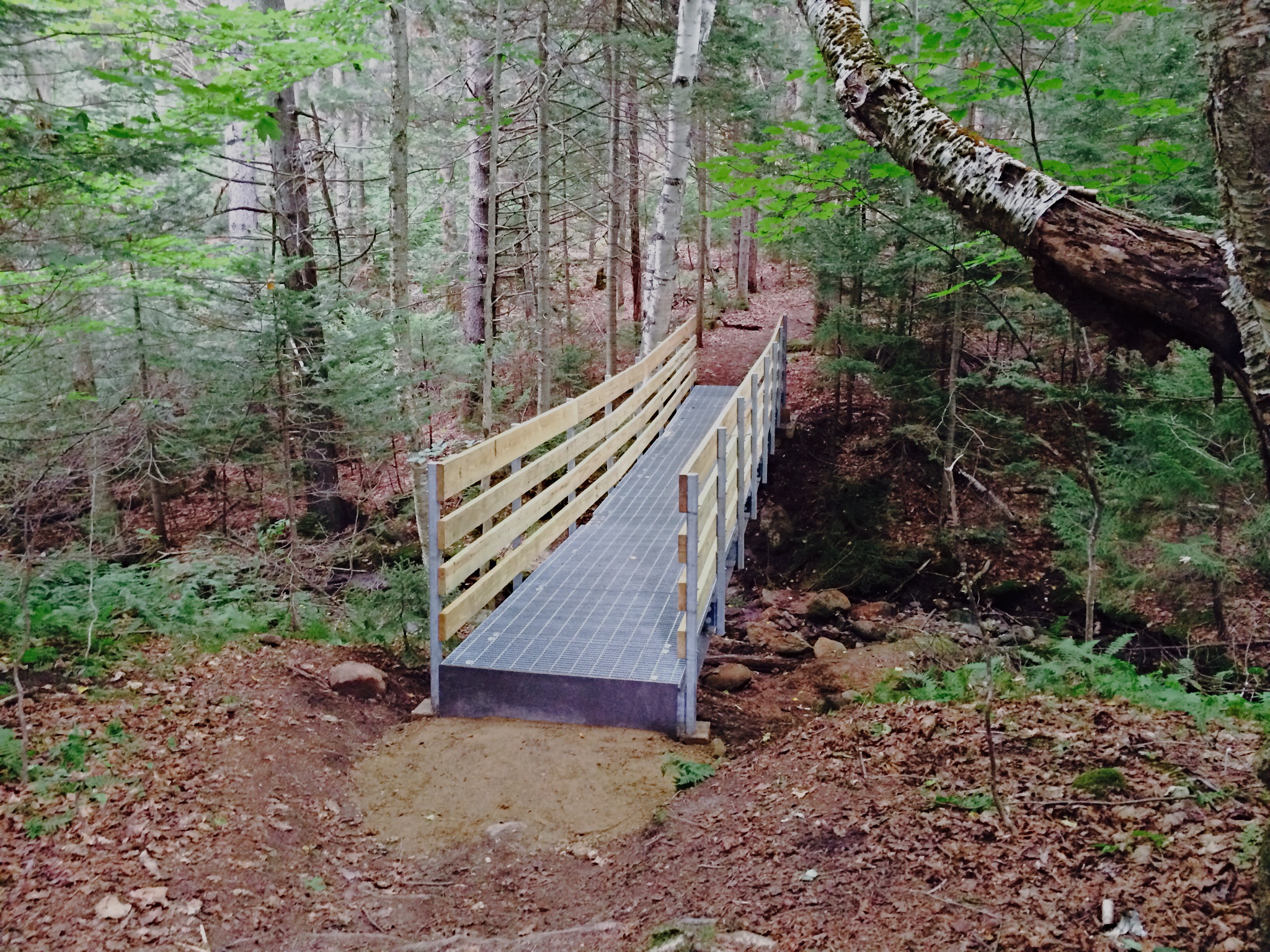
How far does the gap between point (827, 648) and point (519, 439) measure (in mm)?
4135

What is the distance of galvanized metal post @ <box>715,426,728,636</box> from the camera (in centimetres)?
594

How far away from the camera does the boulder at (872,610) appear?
9914 mm

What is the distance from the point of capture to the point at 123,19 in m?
6.17

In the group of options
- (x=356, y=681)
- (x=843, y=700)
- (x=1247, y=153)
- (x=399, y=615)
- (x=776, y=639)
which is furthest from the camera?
(x=776, y=639)

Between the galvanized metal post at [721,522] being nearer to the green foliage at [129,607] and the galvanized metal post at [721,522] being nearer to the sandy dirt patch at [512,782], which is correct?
the sandy dirt patch at [512,782]

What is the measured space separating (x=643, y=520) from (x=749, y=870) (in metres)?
5.23

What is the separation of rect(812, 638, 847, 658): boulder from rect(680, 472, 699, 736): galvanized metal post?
3.44 m

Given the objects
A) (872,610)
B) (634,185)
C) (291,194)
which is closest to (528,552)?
(872,610)

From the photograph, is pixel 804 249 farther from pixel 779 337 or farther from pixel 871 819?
pixel 871 819

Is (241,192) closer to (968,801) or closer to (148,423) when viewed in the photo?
(148,423)

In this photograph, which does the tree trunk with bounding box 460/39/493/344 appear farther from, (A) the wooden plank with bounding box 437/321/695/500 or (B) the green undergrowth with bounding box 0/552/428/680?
(B) the green undergrowth with bounding box 0/552/428/680

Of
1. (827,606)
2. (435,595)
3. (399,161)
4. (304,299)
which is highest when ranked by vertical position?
(399,161)

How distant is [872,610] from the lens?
33.4 ft

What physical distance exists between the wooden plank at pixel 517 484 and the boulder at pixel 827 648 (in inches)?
125
